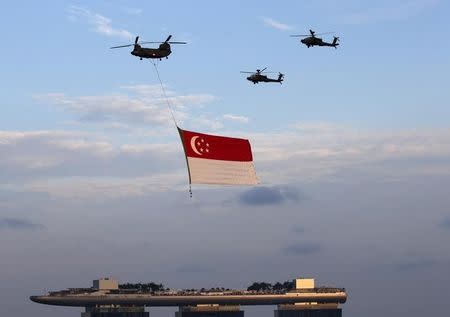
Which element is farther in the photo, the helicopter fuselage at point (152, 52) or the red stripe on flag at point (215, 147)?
the helicopter fuselage at point (152, 52)

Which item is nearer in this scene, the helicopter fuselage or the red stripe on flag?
Result: the red stripe on flag

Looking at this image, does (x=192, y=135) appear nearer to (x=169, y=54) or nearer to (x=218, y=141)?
(x=218, y=141)

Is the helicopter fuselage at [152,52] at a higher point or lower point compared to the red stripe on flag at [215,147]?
higher

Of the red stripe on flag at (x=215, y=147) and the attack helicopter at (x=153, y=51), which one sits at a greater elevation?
the attack helicopter at (x=153, y=51)

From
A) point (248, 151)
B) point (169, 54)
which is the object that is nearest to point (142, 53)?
point (169, 54)

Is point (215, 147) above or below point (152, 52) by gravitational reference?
below

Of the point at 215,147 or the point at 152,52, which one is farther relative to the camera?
the point at 152,52

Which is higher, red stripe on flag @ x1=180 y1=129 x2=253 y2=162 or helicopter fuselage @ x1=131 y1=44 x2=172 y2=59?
helicopter fuselage @ x1=131 y1=44 x2=172 y2=59

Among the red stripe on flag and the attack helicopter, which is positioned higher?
the attack helicopter
